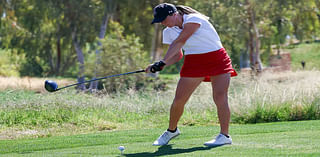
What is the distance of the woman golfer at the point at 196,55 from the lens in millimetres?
6348

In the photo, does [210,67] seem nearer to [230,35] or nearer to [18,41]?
[230,35]

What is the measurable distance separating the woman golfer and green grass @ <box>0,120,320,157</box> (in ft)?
1.41

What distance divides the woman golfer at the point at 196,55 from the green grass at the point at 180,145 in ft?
1.41

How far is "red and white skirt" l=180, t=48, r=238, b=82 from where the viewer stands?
641cm

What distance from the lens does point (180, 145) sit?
6.86m

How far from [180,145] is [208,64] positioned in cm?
114

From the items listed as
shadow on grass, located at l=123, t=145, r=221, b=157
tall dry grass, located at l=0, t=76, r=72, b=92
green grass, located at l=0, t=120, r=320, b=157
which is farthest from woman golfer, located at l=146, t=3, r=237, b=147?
tall dry grass, located at l=0, t=76, r=72, b=92

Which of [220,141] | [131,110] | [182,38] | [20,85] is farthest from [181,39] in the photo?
[20,85]

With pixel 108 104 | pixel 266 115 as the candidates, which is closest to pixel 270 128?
pixel 266 115

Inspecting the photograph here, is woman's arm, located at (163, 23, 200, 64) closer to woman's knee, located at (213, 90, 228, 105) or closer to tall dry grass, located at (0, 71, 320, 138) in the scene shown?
woman's knee, located at (213, 90, 228, 105)

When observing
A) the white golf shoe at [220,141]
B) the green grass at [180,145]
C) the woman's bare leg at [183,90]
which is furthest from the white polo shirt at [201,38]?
the green grass at [180,145]

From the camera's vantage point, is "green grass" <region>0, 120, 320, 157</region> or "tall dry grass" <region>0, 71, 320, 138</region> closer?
"green grass" <region>0, 120, 320, 157</region>

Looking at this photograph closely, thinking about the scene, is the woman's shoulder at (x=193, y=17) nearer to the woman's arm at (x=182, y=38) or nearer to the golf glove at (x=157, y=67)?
the woman's arm at (x=182, y=38)

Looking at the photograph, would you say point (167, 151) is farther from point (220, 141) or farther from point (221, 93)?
point (221, 93)
